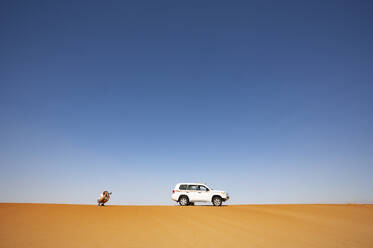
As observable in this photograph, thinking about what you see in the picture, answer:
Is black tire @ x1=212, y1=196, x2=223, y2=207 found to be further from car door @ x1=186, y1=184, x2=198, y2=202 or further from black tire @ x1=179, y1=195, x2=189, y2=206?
black tire @ x1=179, y1=195, x2=189, y2=206

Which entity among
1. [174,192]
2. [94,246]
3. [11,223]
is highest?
[174,192]

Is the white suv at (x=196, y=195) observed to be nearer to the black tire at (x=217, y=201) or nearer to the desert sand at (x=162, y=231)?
the black tire at (x=217, y=201)

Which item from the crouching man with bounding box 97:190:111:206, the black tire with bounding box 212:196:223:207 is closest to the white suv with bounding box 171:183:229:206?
the black tire with bounding box 212:196:223:207

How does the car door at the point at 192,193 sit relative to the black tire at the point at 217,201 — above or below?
above

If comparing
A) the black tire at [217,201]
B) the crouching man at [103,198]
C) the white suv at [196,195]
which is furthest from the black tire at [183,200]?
the crouching man at [103,198]

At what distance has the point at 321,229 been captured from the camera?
9.03 m

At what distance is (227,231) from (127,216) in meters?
5.64

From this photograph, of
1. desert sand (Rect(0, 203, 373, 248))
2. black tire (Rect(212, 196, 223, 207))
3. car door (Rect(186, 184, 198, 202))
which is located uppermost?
car door (Rect(186, 184, 198, 202))

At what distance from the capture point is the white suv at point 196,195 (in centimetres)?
1681

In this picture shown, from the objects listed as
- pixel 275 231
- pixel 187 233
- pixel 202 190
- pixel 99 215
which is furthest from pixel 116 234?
pixel 202 190

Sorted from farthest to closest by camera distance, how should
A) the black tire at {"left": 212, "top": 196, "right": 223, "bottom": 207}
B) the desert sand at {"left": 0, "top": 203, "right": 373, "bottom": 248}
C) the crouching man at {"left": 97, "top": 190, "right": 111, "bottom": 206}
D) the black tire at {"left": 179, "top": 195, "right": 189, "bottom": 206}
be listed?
the black tire at {"left": 179, "top": 195, "right": 189, "bottom": 206}
the black tire at {"left": 212, "top": 196, "right": 223, "bottom": 207}
the crouching man at {"left": 97, "top": 190, "right": 111, "bottom": 206}
the desert sand at {"left": 0, "top": 203, "right": 373, "bottom": 248}

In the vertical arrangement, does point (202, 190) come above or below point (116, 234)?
above

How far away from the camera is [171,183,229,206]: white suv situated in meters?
16.8

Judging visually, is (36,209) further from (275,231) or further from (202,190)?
(275,231)
